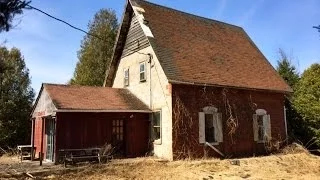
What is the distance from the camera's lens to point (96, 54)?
36812mm

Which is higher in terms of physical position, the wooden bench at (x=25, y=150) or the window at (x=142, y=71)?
the window at (x=142, y=71)

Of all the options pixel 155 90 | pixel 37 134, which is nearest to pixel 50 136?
pixel 37 134

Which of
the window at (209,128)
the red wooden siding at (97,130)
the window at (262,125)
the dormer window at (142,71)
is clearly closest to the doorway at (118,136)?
the red wooden siding at (97,130)

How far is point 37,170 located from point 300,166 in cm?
1201

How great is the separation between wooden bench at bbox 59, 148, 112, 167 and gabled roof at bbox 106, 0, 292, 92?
4.71m

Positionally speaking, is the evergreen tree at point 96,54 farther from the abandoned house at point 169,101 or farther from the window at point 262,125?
the window at point 262,125

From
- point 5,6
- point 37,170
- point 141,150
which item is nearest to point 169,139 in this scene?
point 141,150

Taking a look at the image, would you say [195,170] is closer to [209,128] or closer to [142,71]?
[209,128]

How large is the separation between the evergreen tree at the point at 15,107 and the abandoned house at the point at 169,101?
8.04 m

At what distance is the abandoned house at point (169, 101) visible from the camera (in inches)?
695

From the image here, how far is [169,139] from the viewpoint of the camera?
17.6 meters

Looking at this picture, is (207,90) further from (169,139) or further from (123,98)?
(123,98)

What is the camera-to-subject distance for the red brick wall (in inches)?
699

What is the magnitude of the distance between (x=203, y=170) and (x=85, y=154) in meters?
5.51
